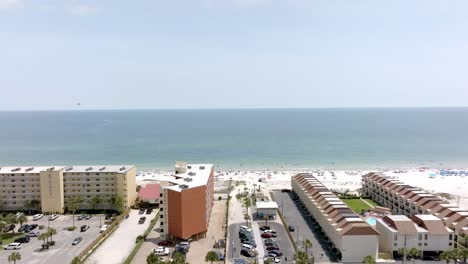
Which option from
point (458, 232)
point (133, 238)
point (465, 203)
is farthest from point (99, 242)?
point (465, 203)

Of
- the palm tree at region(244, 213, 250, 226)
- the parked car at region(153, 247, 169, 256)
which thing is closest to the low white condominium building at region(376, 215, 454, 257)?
the palm tree at region(244, 213, 250, 226)

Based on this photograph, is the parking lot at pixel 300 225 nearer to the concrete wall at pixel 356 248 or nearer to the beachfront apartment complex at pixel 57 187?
the concrete wall at pixel 356 248

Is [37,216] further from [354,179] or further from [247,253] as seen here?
[354,179]

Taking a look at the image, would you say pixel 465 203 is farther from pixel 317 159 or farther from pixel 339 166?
pixel 317 159

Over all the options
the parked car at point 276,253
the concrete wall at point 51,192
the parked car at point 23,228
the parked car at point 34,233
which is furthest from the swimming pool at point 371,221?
the concrete wall at point 51,192

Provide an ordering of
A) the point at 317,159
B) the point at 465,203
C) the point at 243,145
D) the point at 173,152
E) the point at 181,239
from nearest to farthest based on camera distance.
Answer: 1. the point at 181,239
2. the point at 465,203
3. the point at 317,159
4. the point at 173,152
5. the point at 243,145

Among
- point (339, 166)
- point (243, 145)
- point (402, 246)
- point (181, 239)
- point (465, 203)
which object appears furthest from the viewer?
point (243, 145)
